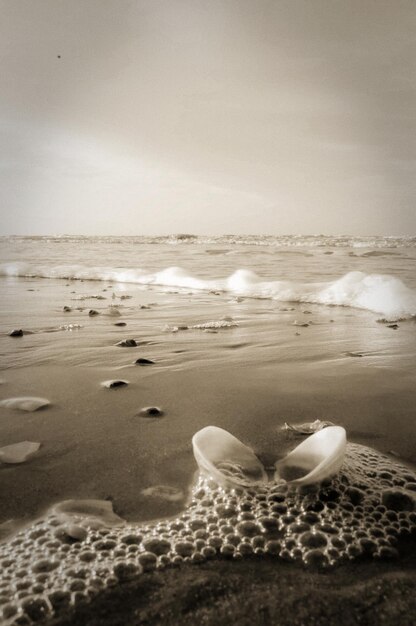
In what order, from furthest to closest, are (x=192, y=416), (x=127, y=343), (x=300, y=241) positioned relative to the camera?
(x=300, y=241)
(x=127, y=343)
(x=192, y=416)

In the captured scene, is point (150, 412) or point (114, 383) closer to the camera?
point (150, 412)

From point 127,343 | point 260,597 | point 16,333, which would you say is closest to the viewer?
point 260,597

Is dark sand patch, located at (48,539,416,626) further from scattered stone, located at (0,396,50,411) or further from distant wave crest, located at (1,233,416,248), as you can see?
distant wave crest, located at (1,233,416,248)

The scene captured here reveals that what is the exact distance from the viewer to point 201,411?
249 cm

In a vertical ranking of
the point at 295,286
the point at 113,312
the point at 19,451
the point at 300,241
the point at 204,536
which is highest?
the point at 300,241

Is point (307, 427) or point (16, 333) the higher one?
point (16, 333)

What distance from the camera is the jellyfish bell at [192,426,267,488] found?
1.64 metres

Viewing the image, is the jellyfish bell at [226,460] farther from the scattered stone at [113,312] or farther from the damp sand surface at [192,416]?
the scattered stone at [113,312]

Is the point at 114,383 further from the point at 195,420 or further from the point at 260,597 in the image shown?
the point at 260,597

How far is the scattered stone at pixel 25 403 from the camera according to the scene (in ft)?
8.05

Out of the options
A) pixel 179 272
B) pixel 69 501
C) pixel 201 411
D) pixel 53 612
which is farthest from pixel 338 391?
pixel 179 272

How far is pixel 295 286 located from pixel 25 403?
21.1 feet

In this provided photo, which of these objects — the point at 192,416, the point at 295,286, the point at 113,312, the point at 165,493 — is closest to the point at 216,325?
the point at 113,312

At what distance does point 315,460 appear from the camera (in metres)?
1.75
